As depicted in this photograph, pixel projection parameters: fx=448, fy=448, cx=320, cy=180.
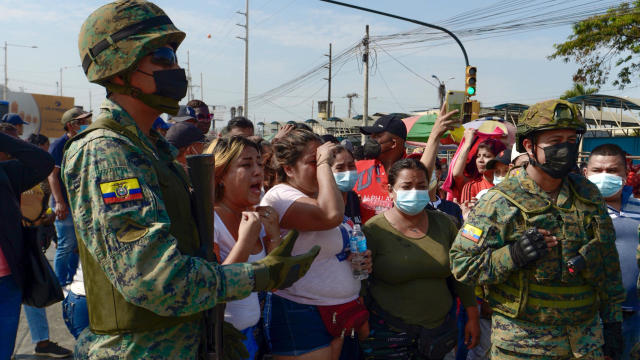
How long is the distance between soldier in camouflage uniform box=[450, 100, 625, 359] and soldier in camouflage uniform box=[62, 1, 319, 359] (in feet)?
4.54

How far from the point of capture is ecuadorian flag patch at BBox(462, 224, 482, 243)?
8.16 ft

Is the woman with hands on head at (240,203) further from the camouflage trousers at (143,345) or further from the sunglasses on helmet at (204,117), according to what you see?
the sunglasses on helmet at (204,117)

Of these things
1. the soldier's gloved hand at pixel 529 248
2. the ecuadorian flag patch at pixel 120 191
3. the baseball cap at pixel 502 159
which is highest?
the baseball cap at pixel 502 159

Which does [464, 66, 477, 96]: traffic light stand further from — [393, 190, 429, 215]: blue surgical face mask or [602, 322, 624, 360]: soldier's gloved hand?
[602, 322, 624, 360]: soldier's gloved hand

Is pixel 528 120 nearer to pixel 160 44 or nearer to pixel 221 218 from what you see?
pixel 221 218

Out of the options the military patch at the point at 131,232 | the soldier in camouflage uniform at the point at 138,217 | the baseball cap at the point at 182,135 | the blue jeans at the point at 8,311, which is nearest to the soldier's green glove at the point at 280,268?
the soldier in camouflage uniform at the point at 138,217

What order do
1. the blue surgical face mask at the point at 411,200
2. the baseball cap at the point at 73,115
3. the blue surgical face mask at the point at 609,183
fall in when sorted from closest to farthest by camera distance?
the blue surgical face mask at the point at 411,200 < the blue surgical face mask at the point at 609,183 < the baseball cap at the point at 73,115

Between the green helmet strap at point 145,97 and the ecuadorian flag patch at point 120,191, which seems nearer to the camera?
the ecuadorian flag patch at point 120,191

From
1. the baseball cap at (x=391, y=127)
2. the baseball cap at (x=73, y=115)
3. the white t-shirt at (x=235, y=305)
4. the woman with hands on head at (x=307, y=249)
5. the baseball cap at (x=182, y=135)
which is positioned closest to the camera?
the white t-shirt at (x=235, y=305)

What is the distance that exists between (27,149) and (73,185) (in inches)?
79.9

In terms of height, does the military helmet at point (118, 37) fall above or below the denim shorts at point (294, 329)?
above

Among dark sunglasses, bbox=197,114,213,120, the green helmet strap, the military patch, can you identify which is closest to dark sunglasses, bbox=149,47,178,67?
the green helmet strap

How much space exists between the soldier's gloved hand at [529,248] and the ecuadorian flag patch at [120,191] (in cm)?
188

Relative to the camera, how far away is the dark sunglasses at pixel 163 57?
1.55 metres
